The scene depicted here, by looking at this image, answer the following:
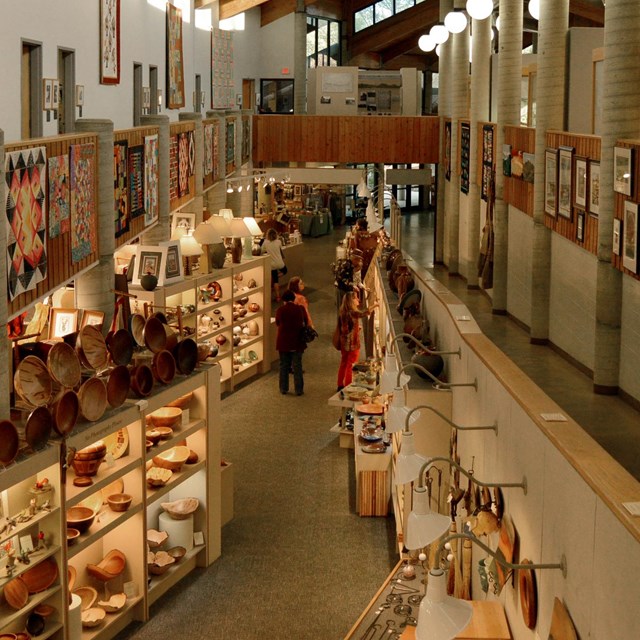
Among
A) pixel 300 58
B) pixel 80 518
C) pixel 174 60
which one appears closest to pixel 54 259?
pixel 80 518

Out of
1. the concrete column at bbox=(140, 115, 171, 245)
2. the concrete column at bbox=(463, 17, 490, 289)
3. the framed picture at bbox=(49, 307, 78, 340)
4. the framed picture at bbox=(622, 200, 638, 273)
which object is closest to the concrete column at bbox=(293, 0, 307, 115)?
the concrete column at bbox=(463, 17, 490, 289)

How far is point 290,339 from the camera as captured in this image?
49.6 feet

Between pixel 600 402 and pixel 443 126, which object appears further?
pixel 443 126

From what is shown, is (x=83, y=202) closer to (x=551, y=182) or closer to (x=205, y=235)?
(x=205, y=235)

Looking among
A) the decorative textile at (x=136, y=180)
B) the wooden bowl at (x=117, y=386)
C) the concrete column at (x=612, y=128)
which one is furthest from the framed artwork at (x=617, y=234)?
the wooden bowl at (x=117, y=386)

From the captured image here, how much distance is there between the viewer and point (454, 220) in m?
22.5

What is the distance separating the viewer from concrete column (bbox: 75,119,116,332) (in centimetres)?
909

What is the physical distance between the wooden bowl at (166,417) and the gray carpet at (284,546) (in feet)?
4.64

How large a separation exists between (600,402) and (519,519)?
5.84 m

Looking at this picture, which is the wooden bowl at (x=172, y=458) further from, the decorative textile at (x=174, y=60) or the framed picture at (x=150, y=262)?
the decorative textile at (x=174, y=60)

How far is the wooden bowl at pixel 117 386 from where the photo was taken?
7.75 m

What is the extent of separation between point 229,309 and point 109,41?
4.20 meters

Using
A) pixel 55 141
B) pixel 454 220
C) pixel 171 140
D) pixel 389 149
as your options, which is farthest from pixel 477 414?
pixel 389 149

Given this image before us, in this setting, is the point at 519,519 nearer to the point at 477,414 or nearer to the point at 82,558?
the point at 477,414
